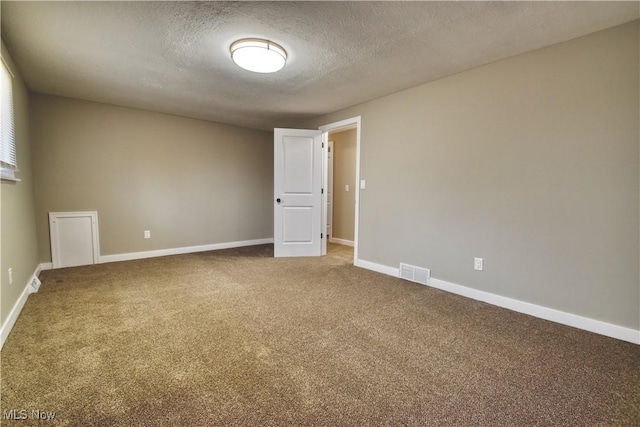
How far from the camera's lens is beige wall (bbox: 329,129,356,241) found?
18.6 feet

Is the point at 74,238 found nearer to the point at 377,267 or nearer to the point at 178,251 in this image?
the point at 178,251

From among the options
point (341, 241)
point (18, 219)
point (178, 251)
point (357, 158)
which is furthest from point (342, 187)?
point (18, 219)

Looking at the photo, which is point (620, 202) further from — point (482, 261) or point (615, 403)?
point (615, 403)

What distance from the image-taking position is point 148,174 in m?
4.37

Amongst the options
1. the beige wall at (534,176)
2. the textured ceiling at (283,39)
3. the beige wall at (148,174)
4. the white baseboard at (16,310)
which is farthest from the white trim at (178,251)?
the beige wall at (534,176)

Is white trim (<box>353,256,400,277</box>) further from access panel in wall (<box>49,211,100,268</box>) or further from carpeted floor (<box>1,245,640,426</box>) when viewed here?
access panel in wall (<box>49,211,100,268</box>)

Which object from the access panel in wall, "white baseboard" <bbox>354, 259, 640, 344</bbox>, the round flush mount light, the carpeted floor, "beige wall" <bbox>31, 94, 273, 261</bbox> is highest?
the round flush mount light

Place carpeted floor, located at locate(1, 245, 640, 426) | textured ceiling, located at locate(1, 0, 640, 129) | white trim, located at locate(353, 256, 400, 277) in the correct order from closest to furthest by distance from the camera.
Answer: carpeted floor, located at locate(1, 245, 640, 426) < textured ceiling, located at locate(1, 0, 640, 129) < white trim, located at locate(353, 256, 400, 277)

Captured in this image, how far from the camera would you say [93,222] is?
3959mm

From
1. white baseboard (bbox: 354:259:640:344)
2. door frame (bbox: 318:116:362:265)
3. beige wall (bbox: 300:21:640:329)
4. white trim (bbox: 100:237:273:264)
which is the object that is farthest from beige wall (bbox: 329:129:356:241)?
white baseboard (bbox: 354:259:640:344)

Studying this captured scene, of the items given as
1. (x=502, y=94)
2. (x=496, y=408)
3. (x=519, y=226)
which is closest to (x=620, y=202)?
(x=519, y=226)

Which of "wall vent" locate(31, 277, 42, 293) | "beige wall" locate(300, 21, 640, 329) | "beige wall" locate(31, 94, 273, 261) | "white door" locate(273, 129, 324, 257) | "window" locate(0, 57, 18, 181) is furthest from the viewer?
"white door" locate(273, 129, 324, 257)

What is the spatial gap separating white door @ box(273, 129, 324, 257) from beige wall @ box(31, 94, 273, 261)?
1.22 metres

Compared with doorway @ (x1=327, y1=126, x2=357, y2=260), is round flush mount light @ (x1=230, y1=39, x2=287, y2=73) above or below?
above
